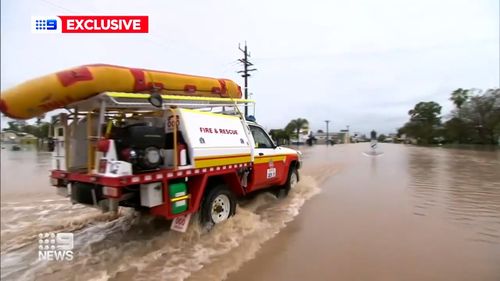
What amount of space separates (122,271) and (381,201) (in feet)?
21.8

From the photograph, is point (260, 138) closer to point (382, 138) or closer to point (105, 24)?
point (105, 24)

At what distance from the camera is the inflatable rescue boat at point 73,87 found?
4430mm

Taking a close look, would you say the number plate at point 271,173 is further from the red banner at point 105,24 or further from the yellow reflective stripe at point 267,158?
the red banner at point 105,24

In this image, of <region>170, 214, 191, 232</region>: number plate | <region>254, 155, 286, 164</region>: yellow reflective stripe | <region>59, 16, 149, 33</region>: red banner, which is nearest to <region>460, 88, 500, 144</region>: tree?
<region>254, 155, 286, 164</region>: yellow reflective stripe

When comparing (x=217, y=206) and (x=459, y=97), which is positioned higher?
(x=459, y=97)

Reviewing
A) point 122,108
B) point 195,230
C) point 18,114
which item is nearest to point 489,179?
point 195,230

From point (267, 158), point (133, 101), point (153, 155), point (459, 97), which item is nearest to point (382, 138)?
point (459, 97)

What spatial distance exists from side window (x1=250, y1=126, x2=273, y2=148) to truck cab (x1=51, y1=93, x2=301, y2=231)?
1228 millimetres

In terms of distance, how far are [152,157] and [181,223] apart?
3.82ft

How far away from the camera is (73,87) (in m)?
4.76

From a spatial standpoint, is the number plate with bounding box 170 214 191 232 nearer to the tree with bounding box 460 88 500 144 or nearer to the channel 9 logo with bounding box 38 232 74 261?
the channel 9 logo with bounding box 38 232 74 261

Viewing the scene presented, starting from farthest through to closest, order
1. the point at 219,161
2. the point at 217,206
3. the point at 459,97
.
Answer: the point at 459,97, the point at 217,206, the point at 219,161

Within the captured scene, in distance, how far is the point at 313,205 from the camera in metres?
8.98

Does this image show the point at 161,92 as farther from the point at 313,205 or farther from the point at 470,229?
the point at 470,229
